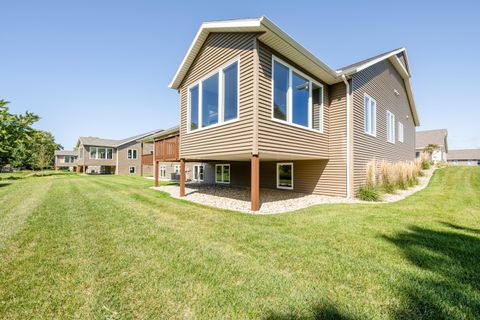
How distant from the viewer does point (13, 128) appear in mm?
18312

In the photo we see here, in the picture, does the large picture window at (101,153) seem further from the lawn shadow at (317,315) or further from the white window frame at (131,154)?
the lawn shadow at (317,315)

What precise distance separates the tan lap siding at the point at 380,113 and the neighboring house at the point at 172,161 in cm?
868

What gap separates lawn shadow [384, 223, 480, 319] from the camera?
1.98m

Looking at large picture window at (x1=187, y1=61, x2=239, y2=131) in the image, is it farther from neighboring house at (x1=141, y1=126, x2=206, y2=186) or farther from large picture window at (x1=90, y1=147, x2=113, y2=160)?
large picture window at (x1=90, y1=147, x2=113, y2=160)

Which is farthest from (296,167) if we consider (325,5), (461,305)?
(461,305)

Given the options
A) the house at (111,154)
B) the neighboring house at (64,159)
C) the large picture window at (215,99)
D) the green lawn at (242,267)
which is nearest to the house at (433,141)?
the green lawn at (242,267)

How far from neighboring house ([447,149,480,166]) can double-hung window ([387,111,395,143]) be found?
51206 millimetres

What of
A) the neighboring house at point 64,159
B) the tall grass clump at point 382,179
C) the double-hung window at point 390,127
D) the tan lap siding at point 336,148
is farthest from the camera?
the neighboring house at point 64,159

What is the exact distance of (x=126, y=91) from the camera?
16812mm

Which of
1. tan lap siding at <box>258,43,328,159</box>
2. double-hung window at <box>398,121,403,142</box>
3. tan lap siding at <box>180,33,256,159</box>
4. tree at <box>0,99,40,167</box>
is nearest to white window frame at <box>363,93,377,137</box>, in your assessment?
tan lap siding at <box>258,43,328,159</box>

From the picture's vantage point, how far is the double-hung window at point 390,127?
40.2ft

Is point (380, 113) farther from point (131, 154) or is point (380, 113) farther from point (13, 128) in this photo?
point (131, 154)

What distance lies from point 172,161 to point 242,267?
10.9 metres

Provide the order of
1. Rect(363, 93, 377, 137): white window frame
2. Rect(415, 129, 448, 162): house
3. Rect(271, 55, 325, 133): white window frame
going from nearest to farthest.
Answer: Rect(271, 55, 325, 133): white window frame < Rect(363, 93, 377, 137): white window frame < Rect(415, 129, 448, 162): house
